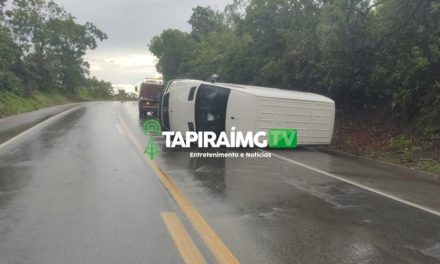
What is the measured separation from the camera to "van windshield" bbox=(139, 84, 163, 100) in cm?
2895

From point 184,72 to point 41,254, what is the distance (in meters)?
50.6

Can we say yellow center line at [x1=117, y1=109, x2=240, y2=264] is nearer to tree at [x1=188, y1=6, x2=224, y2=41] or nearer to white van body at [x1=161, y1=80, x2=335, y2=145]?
white van body at [x1=161, y1=80, x2=335, y2=145]

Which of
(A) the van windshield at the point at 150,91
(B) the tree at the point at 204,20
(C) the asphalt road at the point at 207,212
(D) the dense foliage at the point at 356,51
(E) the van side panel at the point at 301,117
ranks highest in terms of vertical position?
(B) the tree at the point at 204,20

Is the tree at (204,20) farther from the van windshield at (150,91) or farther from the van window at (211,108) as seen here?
the van window at (211,108)

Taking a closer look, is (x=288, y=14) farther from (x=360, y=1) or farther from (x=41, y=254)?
(x=41, y=254)

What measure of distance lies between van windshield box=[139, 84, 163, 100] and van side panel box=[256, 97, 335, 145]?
1549 cm

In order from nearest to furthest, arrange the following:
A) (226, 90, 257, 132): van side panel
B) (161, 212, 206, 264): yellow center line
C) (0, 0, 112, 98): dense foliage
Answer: (161, 212, 206, 264): yellow center line → (226, 90, 257, 132): van side panel → (0, 0, 112, 98): dense foliage

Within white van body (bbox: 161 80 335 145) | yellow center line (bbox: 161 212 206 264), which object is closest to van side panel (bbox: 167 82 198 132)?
white van body (bbox: 161 80 335 145)

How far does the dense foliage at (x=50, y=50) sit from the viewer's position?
43.9 meters

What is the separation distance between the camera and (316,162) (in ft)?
40.1

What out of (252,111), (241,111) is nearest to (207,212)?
(252,111)

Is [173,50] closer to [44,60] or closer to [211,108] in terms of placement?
[44,60]

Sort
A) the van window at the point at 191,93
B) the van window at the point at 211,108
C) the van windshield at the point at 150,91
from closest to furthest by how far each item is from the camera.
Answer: the van window at the point at 211,108, the van window at the point at 191,93, the van windshield at the point at 150,91

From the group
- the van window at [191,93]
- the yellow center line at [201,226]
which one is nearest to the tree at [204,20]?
the van window at [191,93]
